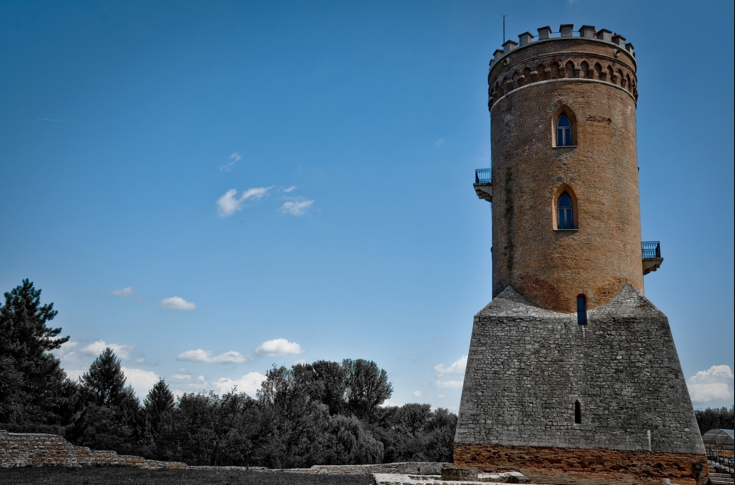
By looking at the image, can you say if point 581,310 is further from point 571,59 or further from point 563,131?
point 571,59

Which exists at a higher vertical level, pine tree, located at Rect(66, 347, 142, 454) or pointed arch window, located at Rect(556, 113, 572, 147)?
pointed arch window, located at Rect(556, 113, 572, 147)

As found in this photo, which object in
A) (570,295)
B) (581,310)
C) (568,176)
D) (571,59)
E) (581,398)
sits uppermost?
(571,59)

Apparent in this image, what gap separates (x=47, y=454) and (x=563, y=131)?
17439 millimetres

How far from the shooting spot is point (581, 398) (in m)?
15.5

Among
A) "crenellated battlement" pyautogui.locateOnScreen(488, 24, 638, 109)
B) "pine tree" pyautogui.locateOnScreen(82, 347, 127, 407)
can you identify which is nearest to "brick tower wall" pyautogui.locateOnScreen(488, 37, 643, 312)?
"crenellated battlement" pyautogui.locateOnScreen(488, 24, 638, 109)

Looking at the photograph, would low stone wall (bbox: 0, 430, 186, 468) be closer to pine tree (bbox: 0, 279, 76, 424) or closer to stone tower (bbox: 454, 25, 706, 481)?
stone tower (bbox: 454, 25, 706, 481)

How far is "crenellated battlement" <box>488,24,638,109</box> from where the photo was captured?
1861 cm

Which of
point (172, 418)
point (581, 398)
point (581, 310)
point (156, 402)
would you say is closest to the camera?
point (581, 398)

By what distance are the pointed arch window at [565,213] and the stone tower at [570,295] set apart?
0.14 ft

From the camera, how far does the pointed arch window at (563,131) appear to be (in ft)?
60.4

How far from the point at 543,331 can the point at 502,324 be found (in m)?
1.14

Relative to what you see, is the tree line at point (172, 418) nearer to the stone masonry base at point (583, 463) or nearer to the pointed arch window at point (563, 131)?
the stone masonry base at point (583, 463)

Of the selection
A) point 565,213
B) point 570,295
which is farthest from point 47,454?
point 565,213

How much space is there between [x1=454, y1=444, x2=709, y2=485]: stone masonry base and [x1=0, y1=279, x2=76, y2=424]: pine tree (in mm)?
23307
